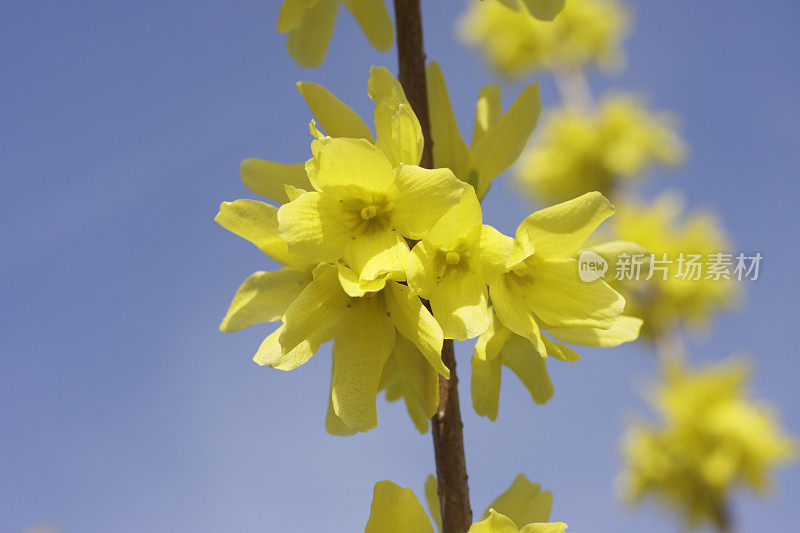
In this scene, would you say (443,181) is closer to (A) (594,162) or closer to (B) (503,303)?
(B) (503,303)

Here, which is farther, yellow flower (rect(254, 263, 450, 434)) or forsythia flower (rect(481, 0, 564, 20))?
forsythia flower (rect(481, 0, 564, 20))

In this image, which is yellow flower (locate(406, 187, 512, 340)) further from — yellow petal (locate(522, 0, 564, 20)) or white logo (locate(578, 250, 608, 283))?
yellow petal (locate(522, 0, 564, 20))

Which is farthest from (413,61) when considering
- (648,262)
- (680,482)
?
(680,482)

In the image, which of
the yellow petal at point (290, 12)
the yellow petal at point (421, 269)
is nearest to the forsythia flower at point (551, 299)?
the yellow petal at point (421, 269)

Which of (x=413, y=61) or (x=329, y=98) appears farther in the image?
(x=413, y=61)

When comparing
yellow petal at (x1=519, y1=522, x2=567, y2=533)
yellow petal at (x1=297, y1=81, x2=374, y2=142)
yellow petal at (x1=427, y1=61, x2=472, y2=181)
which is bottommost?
yellow petal at (x1=519, y1=522, x2=567, y2=533)

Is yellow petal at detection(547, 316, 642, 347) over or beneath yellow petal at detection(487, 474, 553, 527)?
over

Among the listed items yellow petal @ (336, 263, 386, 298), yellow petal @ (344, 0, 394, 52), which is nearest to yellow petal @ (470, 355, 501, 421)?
yellow petal @ (336, 263, 386, 298)
